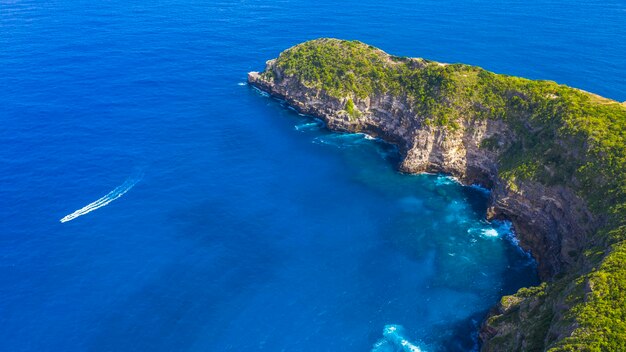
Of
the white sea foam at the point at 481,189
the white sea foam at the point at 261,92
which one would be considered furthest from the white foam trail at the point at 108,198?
the white sea foam at the point at 481,189

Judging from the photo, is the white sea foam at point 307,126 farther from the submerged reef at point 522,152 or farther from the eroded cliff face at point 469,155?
the submerged reef at point 522,152

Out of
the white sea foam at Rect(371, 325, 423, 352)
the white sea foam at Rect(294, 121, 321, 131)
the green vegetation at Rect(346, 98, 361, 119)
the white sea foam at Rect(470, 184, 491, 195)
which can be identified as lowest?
the white sea foam at Rect(371, 325, 423, 352)

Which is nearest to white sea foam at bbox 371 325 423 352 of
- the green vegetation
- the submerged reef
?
the submerged reef

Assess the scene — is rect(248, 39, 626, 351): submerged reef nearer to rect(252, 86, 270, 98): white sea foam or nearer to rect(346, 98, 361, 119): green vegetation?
rect(346, 98, 361, 119): green vegetation

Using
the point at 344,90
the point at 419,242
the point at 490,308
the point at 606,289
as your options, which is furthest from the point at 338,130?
the point at 606,289

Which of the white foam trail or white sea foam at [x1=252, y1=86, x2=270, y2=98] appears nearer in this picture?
the white foam trail

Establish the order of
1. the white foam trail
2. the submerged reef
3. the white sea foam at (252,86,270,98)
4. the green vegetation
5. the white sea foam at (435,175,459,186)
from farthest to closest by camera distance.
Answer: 1. the white sea foam at (252,86,270,98)
2. the green vegetation
3. the white sea foam at (435,175,459,186)
4. the white foam trail
5. the submerged reef
